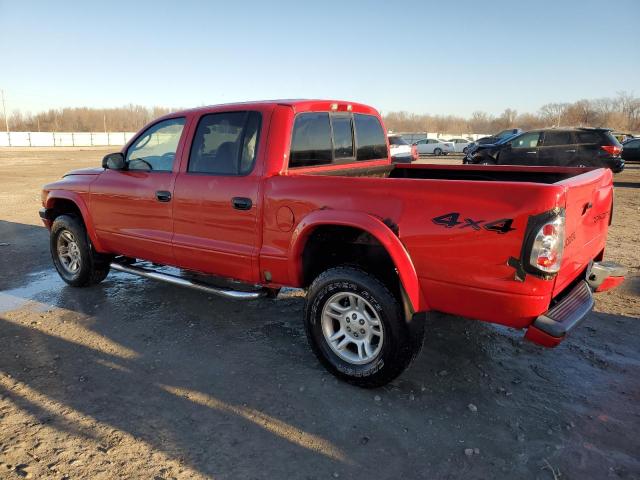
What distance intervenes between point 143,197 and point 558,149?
44.0 feet

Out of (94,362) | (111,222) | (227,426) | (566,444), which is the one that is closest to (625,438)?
(566,444)

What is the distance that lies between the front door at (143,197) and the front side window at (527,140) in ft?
43.7

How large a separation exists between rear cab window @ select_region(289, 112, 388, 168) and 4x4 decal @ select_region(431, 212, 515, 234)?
1.45 metres

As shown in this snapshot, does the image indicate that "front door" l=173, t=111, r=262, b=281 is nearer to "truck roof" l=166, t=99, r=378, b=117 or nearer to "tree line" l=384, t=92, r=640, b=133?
"truck roof" l=166, t=99, r=378, b=117

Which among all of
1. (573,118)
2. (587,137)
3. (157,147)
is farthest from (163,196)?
(573,118)

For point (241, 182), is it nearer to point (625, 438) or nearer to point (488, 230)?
point (488, 230)

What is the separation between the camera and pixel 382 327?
3.07m

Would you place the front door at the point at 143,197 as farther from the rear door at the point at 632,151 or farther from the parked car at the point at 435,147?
the parked car at the point at 435,147

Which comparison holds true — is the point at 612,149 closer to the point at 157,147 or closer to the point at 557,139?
the point at 557,139

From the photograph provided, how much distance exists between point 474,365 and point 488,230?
141 cm

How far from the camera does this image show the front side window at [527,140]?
14.7 m

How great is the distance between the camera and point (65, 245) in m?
5.50

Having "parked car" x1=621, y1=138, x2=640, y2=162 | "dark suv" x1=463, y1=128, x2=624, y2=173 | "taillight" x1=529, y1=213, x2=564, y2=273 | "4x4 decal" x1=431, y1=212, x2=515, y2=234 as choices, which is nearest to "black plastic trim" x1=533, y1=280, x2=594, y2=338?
"taillight" x1=529, y1=213, x2=564, y2=273

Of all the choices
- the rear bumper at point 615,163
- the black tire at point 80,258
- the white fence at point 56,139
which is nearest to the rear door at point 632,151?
the rear bumper at point 615,163
